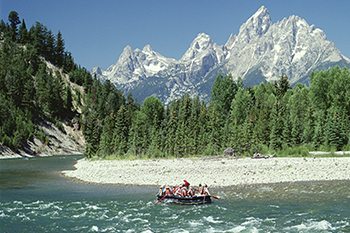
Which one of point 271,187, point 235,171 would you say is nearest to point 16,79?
point 235,171

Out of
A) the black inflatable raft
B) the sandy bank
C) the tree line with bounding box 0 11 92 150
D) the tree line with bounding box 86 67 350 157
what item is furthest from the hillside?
the black inflatable raft

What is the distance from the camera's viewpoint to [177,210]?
40969 millimetres

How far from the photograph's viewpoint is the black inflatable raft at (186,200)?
142 feet

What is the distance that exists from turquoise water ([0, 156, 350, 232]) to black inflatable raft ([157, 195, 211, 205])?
38.8 inches

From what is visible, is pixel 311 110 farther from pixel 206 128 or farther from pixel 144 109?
pixel 144 109

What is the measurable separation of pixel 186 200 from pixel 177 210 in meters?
2.87

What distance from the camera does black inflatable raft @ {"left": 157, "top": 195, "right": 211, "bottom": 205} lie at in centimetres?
4322

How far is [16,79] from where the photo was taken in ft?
555

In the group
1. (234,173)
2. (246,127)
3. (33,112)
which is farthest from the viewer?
(33,112)

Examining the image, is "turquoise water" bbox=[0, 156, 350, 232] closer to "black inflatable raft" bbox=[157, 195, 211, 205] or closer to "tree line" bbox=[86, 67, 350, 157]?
"black inflatable raft" bbox=[157, 195, 211, 205]

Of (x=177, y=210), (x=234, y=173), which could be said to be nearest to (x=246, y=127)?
(x=234, y=173)

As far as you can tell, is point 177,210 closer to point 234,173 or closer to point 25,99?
point 234,173

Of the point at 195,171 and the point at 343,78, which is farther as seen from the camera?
the point at 343,78

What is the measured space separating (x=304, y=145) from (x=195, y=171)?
38961 millimetres
